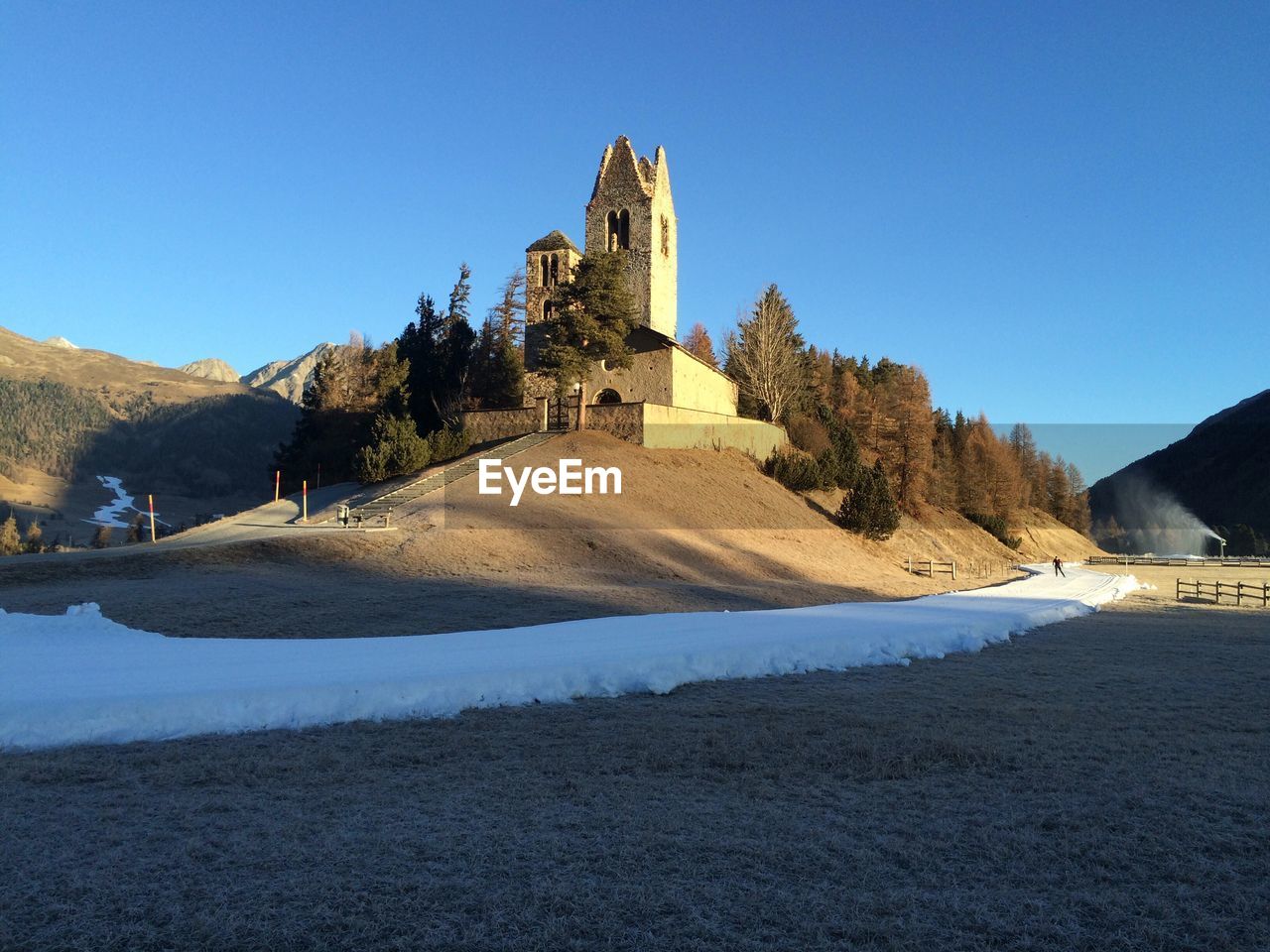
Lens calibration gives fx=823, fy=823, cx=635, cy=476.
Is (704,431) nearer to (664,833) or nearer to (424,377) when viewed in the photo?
(424,377)

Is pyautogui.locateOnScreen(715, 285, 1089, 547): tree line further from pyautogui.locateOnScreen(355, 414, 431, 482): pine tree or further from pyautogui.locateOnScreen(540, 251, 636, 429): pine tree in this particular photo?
pyautogui.locateOnScreen(355, 414, 431, 482): pine tree

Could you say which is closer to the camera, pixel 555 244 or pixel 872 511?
pixel 872 511

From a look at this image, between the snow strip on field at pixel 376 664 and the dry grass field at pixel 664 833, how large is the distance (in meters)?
0.60

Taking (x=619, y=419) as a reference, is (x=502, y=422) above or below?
above

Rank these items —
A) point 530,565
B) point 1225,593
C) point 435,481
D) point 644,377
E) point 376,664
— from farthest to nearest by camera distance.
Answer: point 644,377
point 435,481
point 1225,593
point 530,565
point 376,664

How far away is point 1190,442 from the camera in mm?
169375

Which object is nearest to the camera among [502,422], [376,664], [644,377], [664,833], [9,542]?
[664,833]

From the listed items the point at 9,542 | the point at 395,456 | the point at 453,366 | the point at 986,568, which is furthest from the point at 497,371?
the point at 9,542

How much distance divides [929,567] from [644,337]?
19.6 m

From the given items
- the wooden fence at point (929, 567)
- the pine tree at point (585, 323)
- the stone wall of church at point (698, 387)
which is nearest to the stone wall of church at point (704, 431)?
the stone wall of church at point (698, 387)

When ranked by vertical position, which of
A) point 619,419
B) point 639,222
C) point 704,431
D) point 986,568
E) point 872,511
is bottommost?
point 986,568

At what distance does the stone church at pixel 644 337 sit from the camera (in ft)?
138

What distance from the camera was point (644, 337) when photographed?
151ft

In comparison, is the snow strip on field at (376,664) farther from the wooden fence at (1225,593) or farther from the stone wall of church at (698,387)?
the stone wall of church at (698,387)
